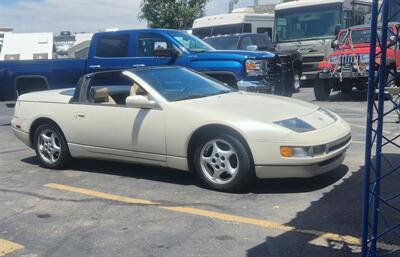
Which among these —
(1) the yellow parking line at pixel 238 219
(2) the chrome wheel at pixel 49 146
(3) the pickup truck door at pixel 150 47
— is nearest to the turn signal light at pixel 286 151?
(1) the yellow parking line at pixel 238 219

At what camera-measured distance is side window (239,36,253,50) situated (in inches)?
582

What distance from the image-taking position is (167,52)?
988 centimetres

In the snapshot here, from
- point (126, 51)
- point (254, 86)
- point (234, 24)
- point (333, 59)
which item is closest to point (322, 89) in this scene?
point (333, 59)

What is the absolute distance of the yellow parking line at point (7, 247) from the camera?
167 inches

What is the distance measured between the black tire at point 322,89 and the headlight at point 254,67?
459cm

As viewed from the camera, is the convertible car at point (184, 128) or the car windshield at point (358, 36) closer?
the convertible car at point (184, 128)

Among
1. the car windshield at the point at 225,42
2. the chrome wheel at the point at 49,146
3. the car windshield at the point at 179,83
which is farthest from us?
the car windshield at the point at 225,42

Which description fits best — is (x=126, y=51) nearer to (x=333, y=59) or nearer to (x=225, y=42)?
A: (x=225, y=42)

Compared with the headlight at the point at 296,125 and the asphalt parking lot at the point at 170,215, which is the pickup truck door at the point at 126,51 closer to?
the asphalt parking lot at the point at 170,215

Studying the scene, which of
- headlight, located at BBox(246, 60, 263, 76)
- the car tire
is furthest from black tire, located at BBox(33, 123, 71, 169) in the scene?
headlight, located at BBox(246, 60, 263, 76)

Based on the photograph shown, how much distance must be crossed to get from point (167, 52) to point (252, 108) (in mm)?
4513

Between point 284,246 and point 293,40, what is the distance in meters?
14.6

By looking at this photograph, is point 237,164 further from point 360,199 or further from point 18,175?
point 18,175

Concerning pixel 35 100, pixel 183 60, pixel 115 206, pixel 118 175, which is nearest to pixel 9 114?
pixel 183 60
